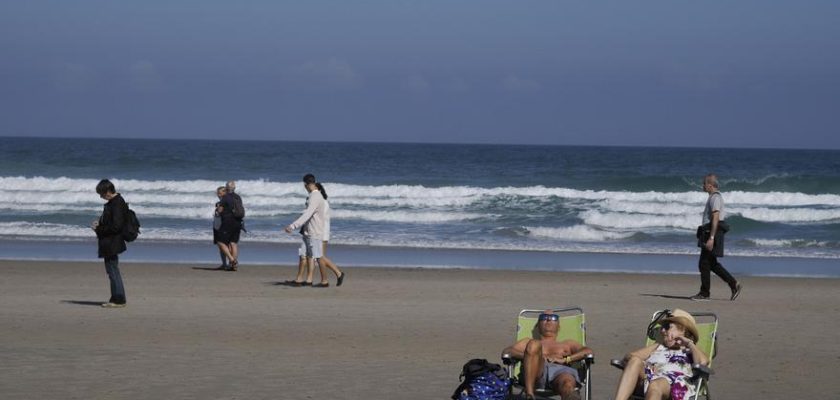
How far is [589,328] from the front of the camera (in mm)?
10680

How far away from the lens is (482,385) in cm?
670

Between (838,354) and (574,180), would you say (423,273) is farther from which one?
(574,180)

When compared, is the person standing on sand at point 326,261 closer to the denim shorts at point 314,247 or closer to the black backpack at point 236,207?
the denim shorts at point 314,247

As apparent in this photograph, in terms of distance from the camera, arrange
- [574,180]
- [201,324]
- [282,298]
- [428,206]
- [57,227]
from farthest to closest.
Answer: [574,180] → [428,206] → [57,227] → [282,298] → [201,324]

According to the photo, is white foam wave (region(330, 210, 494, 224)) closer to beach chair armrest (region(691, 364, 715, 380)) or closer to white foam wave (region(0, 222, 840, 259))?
white foam wave (region(0, 222, 840, 259))

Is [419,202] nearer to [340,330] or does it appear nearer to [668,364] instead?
[340,330]

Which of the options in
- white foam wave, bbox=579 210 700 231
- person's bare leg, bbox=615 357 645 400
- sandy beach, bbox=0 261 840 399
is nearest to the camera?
person's bare leg, bbox=615 357 645 400

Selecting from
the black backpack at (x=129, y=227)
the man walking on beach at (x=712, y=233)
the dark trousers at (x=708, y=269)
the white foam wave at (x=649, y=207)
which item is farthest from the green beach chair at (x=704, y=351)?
the white foam wave at (x=649, y=207)

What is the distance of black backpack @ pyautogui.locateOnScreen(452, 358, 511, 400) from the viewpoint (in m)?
6.68

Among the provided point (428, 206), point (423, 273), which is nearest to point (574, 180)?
point (428, 206)

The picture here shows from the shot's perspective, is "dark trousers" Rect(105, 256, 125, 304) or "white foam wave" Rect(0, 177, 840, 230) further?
"white foam wave" Rect(0, 177, 840, 230)

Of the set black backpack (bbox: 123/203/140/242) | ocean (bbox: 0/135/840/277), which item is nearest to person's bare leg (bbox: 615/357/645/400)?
black backpack (bbox: 123/203/140/242)

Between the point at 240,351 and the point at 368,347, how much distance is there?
1118mm

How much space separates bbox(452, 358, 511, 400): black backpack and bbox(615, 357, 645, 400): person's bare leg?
718 mm
